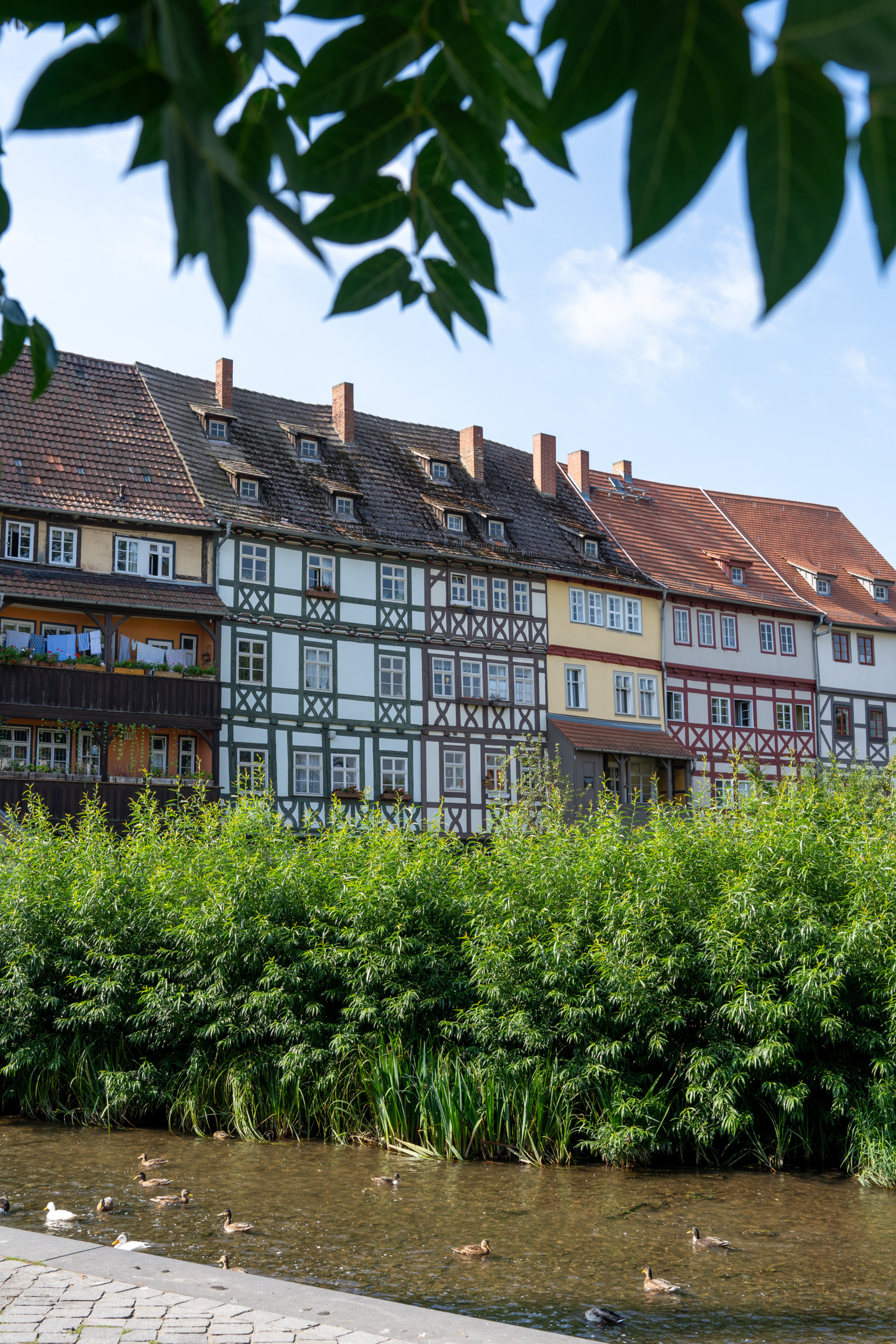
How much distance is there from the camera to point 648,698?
3681 centimetres

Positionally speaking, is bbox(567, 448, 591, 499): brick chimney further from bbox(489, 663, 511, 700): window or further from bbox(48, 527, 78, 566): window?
bbox(48, 527, 78, 566): window

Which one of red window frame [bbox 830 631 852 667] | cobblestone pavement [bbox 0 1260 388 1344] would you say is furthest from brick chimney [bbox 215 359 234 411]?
cobblestone pavement [bbox 0 1260 388 1344]

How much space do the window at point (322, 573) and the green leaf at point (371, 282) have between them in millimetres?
29458

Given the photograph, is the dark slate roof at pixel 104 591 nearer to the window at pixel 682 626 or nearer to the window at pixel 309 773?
the window at pixel 309 773

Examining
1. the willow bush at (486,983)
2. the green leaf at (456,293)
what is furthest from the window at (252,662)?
the green leaf at (456,293)

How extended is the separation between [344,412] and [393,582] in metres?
5.97

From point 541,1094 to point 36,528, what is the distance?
60.2ft

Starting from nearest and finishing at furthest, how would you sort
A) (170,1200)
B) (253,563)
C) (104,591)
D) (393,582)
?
(170,1200)
(104,591)
(253,563)
(393,582)

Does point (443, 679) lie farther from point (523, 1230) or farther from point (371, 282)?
Answer: point (371, 282)

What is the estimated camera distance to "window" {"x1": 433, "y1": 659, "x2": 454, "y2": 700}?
106ft

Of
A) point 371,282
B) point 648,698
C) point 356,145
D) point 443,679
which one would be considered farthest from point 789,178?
point 648,698

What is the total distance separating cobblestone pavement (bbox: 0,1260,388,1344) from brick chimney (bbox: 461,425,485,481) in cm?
3168

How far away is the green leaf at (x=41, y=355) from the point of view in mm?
2111

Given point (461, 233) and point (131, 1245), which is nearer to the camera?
point (461, 233)
